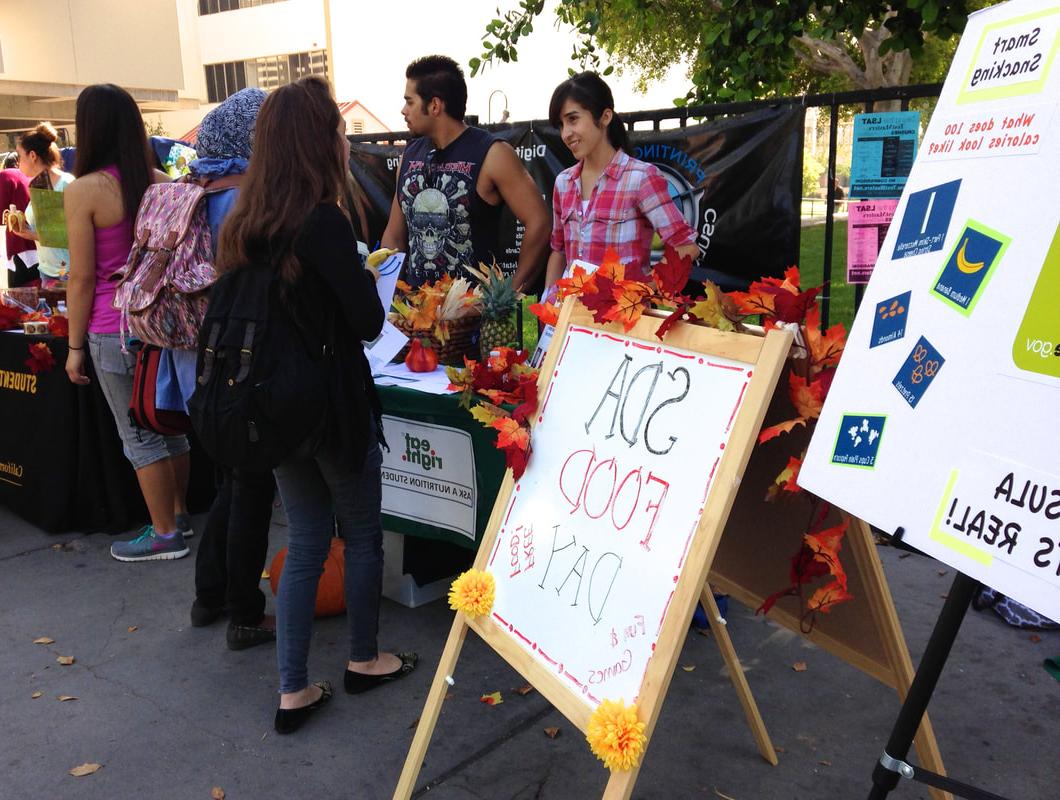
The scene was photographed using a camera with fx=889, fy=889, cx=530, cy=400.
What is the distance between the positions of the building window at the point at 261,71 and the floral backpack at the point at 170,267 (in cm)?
3057

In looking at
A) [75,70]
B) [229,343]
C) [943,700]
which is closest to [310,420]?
[229,343]

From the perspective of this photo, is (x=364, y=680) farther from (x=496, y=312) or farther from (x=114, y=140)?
(x=114, y=140)

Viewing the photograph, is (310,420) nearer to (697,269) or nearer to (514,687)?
(514,687)

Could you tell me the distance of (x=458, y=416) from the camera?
2.92m

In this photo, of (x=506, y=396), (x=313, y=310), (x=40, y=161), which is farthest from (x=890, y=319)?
(x=40, y=161)

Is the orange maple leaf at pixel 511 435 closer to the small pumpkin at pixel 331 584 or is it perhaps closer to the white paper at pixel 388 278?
the white paper at pixel 388 278

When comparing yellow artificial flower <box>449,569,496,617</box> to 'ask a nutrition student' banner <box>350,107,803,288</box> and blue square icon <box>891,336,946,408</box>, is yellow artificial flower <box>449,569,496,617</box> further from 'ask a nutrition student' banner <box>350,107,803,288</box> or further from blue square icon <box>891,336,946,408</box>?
'ask a nutrition student' banner <box>350,107,803,288</box>

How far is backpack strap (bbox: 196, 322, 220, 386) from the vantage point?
7.59ft

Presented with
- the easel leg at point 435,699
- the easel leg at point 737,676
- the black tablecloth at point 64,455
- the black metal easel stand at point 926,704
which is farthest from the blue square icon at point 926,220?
the black tablecloth at point 64,455

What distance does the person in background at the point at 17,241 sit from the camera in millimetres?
5941

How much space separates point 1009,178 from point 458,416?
6.27 ft

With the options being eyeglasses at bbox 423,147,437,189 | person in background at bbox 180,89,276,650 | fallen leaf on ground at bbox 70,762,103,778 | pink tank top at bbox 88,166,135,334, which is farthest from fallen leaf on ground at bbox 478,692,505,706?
pink tank top at bbox 88,166,135,334

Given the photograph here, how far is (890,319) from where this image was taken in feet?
4.83

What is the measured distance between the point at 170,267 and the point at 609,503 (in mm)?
1907
